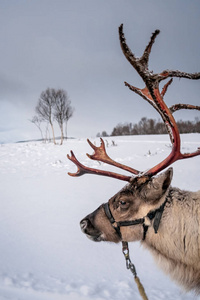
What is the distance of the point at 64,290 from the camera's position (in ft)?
8.79

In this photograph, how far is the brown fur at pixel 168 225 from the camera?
1.80 meters

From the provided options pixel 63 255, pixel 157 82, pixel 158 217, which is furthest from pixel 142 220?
pixel 63 255

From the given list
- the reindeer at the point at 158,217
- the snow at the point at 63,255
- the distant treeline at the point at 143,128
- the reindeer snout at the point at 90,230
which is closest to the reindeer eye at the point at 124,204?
the reindeer at the point at 158,217

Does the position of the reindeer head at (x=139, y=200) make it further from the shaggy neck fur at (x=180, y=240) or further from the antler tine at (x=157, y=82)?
the shaggy neck fur at (x=180, y=240)

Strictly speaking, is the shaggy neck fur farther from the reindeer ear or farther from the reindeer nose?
the reindeer nose

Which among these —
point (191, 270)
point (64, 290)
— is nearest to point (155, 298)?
point (191, 270)

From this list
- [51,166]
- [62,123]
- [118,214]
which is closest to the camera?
[118,214]

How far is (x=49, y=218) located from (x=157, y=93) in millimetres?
4222

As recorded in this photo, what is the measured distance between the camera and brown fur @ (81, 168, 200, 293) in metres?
1.80

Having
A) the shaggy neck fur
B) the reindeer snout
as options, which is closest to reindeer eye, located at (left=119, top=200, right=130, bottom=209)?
the shaggy neck fur

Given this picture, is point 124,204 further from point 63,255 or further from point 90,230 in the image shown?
point 63,255

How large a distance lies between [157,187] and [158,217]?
0.33 metres

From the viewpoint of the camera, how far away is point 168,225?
1856 millimetres

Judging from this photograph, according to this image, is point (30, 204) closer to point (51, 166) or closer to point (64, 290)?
point (64, 290)
